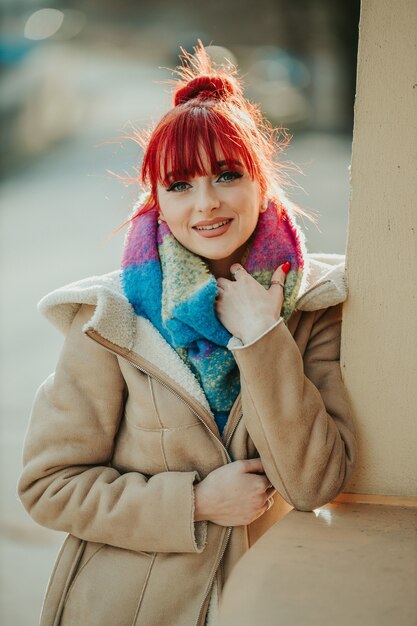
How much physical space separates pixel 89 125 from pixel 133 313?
40.0ft

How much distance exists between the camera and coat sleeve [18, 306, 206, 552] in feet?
5.65

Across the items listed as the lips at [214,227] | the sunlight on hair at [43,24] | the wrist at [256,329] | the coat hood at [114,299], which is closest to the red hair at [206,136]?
the lips at [214,227]

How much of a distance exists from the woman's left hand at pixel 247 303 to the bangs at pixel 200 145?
9.2 inches

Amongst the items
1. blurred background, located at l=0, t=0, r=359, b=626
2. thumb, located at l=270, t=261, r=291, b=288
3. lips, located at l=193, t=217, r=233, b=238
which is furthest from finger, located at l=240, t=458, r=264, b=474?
blurred background, located at l=0, t=0, r=359, b=626

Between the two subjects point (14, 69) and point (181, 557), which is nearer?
point (181, 557)

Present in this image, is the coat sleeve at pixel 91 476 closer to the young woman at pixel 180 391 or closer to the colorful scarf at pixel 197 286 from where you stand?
the young woman at pixel 180 391

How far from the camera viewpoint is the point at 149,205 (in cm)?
190

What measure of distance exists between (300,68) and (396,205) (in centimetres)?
1416

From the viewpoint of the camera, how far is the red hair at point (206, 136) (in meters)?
1.71

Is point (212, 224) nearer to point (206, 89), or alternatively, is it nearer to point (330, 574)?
point (206, 89)

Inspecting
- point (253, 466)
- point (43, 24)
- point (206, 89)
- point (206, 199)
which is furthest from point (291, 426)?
point (43, 24)

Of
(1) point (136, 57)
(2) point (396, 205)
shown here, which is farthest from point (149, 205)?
(1) point (136, 57)

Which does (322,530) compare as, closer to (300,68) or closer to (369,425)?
(369,425)

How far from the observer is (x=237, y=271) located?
Result: 1.80 meters
